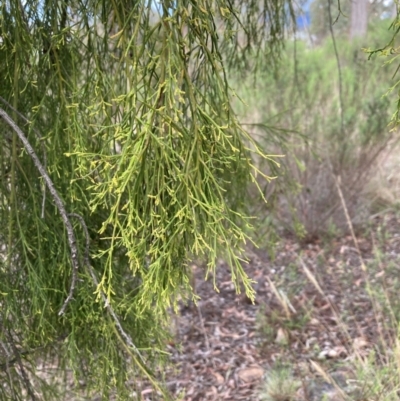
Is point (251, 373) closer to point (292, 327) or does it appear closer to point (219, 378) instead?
point (219, 378)

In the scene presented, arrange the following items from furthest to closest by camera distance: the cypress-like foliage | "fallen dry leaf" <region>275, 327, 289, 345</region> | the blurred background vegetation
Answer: the blurred background vegetation → "fallen dry leaf" <region>275, 327, 289, 345</region> → the cypress-like foliage

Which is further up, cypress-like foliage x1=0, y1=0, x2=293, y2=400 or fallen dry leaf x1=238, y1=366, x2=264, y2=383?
cypress-like foliage x1=0, y1=0, x2=293, y2=400

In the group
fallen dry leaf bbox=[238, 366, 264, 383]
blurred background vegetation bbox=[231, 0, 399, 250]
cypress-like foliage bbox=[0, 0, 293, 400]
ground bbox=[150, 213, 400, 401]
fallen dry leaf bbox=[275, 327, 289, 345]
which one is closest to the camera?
cypress-like foliage bbox=[0, 0, 293, 400]

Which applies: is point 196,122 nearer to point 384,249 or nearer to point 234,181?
point 234,181

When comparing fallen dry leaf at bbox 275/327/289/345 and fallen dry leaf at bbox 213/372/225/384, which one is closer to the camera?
fallen dry leaf at bbox 213/372/225/384

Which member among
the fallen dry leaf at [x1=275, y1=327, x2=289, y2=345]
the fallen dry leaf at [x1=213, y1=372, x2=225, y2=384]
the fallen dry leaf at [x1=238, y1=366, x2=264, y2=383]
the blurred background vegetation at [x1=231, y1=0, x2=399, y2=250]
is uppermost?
the blurred background vegetation at [x1=231, y1=0, x2=399, y2=250]

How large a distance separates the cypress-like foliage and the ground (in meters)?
1.41

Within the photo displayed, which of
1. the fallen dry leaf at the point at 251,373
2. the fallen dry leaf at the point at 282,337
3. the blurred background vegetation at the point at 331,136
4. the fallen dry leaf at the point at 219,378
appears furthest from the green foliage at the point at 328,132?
the fallen dry leaf at the point at 219,378

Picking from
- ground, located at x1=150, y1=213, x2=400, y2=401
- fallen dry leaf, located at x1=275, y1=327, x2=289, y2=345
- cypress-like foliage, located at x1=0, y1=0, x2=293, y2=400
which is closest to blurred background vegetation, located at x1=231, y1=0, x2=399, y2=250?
ground, located at x1=150, y1=213, x2=400, y2=401

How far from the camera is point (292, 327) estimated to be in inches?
157

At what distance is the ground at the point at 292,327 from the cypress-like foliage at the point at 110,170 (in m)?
1.41

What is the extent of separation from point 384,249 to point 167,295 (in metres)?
4.42

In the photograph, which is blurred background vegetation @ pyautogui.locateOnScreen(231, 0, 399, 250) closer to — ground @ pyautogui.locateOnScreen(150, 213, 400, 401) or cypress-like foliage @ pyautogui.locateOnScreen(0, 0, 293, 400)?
ground @ pyautogui.locateOnScreen(150, 213, 400, 401)

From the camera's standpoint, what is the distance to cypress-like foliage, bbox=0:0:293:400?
1.22 metres
